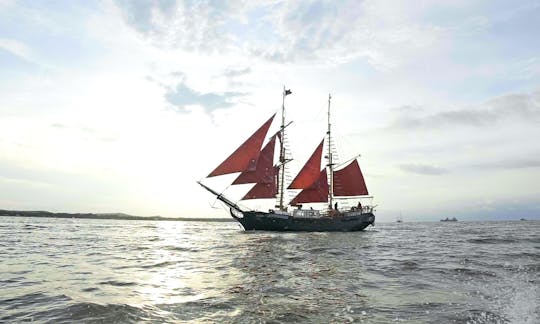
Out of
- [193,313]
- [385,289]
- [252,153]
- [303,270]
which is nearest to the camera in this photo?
[193,313]

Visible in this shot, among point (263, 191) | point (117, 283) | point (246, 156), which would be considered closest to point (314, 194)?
point (263, 191)

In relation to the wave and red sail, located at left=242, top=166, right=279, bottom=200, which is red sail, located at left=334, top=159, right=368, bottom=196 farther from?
the wave

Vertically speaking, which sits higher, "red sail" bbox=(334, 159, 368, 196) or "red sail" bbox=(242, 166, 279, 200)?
"red sail" bbox=(334, 159, 368, 196)

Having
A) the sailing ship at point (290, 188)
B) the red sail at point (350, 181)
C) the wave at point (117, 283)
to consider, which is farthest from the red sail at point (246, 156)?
the wave at point (117, 283)

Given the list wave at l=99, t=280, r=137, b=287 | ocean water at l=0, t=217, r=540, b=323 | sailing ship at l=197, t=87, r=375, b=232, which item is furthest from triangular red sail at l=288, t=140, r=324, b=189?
wave at l=99, t=280, r=137, b=287

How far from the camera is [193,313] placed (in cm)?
824

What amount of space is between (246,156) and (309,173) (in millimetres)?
13123

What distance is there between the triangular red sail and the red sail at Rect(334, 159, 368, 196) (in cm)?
524

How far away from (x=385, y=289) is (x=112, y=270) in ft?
32.9

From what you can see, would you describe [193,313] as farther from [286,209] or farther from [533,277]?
[286,209]

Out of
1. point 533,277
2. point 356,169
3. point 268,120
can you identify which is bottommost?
point 533,277

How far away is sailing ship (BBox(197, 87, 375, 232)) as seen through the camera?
4834 cm

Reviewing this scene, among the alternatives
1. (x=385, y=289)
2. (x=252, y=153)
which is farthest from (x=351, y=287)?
(x=252, y=153)

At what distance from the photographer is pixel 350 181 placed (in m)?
59.7
